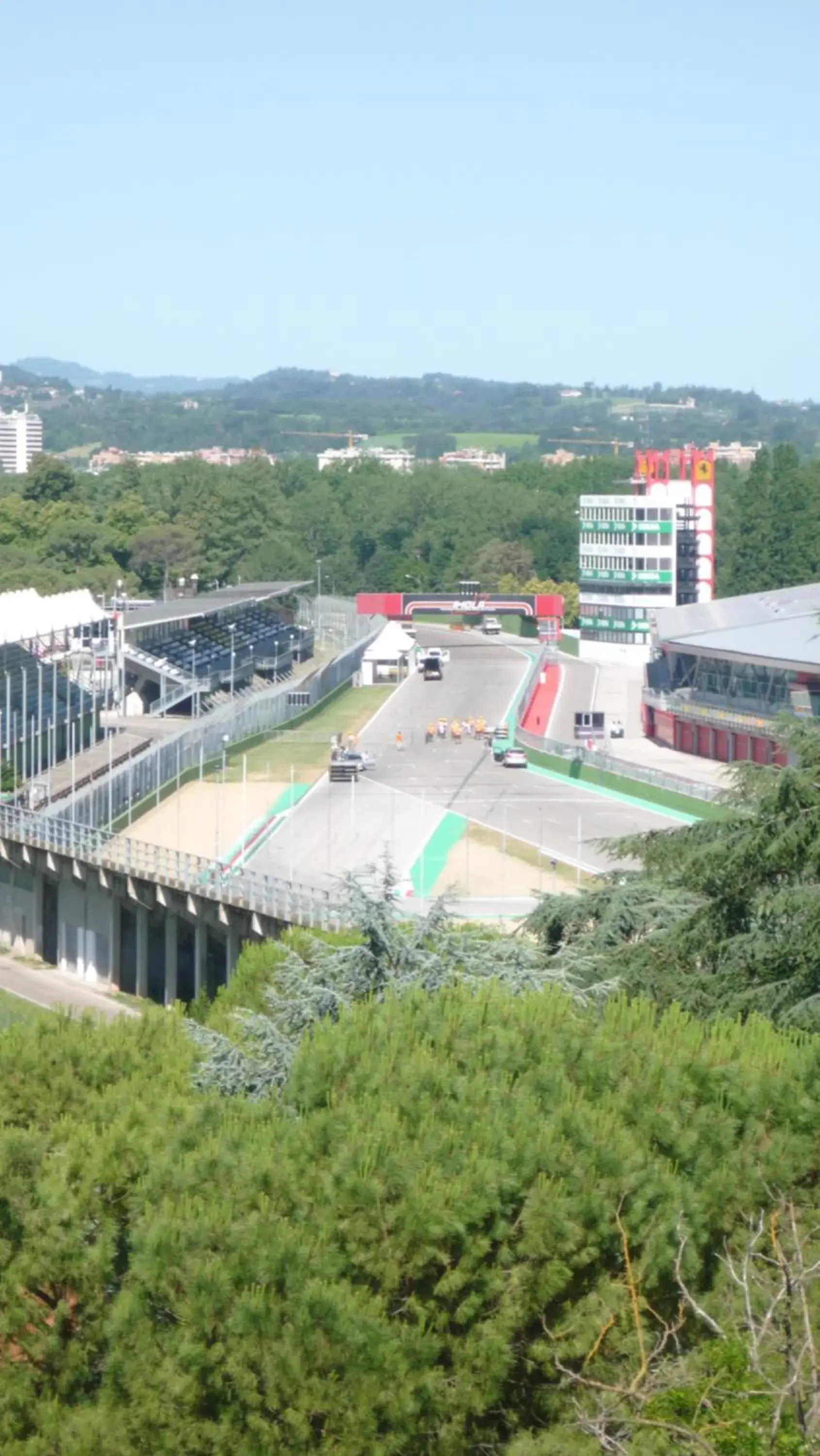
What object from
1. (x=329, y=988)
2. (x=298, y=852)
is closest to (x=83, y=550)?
(x=298, y=852)

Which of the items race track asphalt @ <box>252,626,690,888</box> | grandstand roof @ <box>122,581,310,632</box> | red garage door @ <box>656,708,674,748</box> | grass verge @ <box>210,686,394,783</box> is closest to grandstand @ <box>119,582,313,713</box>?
grandstand roof @ <box>122,581,310,632</box>

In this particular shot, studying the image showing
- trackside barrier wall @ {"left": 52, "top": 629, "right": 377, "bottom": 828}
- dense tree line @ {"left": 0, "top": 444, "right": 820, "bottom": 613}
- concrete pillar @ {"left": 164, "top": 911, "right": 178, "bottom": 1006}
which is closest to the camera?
concrete pillar @ {"left": 164, "top": 911, "right": 178, "bottom": 1006}

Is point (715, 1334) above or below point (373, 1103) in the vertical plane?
below

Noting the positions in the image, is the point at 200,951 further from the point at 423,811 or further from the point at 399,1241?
the point at 399,1241

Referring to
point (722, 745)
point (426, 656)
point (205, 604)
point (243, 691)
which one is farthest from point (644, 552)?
point (722, 745)

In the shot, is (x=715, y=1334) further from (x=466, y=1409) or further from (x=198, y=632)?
(x=198, y=632)

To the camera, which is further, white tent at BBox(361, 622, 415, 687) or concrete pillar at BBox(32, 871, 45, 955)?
white tent at BBox(361, 622, 415, 687)

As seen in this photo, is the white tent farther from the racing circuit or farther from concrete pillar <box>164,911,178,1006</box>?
concrete pillar <box>164,911,178,1006</box>
